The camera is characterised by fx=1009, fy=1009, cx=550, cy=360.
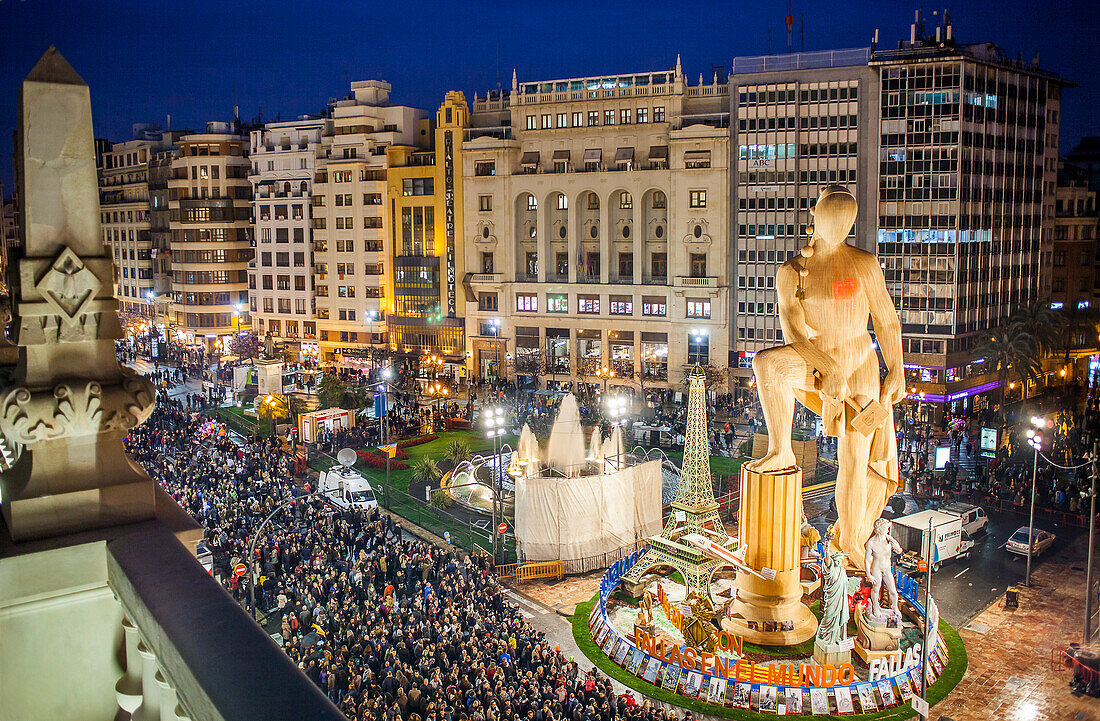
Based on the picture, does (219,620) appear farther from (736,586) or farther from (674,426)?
(674,426)

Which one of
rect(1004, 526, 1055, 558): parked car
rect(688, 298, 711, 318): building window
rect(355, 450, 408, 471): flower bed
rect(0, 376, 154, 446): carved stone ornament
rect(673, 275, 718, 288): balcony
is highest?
rect(673, 275, 718, 288): balcony

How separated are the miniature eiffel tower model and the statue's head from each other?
670 centimetres

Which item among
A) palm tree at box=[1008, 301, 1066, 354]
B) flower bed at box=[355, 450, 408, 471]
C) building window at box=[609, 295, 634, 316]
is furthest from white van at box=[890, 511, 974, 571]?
building window at box=[609, 295, 634, 316]

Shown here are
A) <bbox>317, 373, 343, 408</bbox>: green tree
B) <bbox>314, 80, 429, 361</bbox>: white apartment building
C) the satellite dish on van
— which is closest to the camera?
the satellite dish on van

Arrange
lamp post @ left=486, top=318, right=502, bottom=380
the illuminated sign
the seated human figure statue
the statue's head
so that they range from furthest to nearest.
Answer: the illuminated sign < lamp post @ left=486, top=318, right=502, bottom=380 < the seated human figure statue < the statue's head

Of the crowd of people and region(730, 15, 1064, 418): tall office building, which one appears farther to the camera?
region(730, 15, 1064, 418): tall office building

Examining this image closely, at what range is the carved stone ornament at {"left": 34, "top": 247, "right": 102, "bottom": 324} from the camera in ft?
16.1

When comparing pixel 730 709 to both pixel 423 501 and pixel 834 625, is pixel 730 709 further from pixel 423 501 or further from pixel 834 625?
pixel 423 501

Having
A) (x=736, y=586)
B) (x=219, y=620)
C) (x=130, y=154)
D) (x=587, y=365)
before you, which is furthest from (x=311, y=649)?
(x=130, y=154)

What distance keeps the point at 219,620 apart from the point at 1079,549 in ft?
119

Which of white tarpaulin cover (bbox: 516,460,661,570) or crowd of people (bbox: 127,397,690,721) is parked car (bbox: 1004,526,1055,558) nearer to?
white tarpaulin cover (bbox: 516,460,661,570)

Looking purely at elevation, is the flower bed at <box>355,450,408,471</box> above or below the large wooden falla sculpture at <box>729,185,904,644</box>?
below

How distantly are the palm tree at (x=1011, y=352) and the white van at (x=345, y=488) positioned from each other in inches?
1533

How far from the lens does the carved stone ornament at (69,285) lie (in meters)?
4.91
